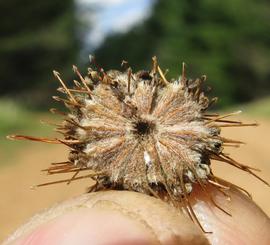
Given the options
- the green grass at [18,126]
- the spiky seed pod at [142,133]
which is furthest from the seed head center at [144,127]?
the green grass at [18,126]

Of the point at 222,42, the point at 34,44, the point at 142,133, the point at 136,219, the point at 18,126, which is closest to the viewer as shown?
the point at 136,219

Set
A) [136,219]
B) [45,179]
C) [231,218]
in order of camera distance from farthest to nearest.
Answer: [45,179] < [231,218] < [136,219]

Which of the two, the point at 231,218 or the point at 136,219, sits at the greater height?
the point at 136,219

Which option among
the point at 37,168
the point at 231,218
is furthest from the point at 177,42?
the point at 231,218

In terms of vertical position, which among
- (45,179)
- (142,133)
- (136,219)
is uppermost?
(45,179)

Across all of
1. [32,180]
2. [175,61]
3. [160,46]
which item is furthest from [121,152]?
[160,46]

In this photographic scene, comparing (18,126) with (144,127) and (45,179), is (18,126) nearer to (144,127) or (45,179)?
(45,179)

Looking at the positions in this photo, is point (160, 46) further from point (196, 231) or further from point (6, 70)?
point (196, 231)
